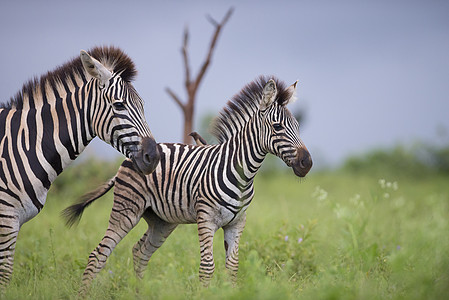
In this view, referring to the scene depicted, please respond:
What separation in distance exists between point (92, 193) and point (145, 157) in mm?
1431

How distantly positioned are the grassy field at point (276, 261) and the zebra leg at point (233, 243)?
15cm

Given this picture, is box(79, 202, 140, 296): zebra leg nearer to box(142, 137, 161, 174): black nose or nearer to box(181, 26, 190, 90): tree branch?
box(142, 137, 161, 174): black nose

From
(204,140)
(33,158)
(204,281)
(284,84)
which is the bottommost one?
(204,281)

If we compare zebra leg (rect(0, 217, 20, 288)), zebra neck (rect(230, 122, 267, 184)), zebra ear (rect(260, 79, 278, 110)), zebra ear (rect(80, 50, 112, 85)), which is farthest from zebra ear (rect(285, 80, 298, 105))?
zebra leg (rect(0, 217, 20, 288))

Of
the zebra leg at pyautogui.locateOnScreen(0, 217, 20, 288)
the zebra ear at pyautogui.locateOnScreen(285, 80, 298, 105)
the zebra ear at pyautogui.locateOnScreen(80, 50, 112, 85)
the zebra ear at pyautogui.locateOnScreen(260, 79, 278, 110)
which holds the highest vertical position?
the zebra ear at pyautogui.locateOnScreen(285, 80, 298, 105)

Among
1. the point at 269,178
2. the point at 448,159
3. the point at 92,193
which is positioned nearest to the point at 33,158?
the point at 92,193

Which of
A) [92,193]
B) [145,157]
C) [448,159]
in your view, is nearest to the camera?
[145,157]

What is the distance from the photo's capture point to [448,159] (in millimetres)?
21938

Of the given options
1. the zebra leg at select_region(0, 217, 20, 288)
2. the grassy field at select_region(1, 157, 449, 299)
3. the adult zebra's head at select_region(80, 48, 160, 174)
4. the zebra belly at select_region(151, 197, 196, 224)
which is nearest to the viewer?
the grassy field at select_region(1, 157, 449, 299)

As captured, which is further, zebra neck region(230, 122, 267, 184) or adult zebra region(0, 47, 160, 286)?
zebra neck region(230, 122, 267, 184)

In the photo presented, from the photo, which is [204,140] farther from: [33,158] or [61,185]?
[61,185]

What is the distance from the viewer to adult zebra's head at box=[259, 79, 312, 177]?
4504 millimetres

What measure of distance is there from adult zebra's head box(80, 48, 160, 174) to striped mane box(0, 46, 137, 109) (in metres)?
0.19

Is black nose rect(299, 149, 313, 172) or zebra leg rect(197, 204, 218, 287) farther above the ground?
black nose rect(299, 149, 313, 172)
